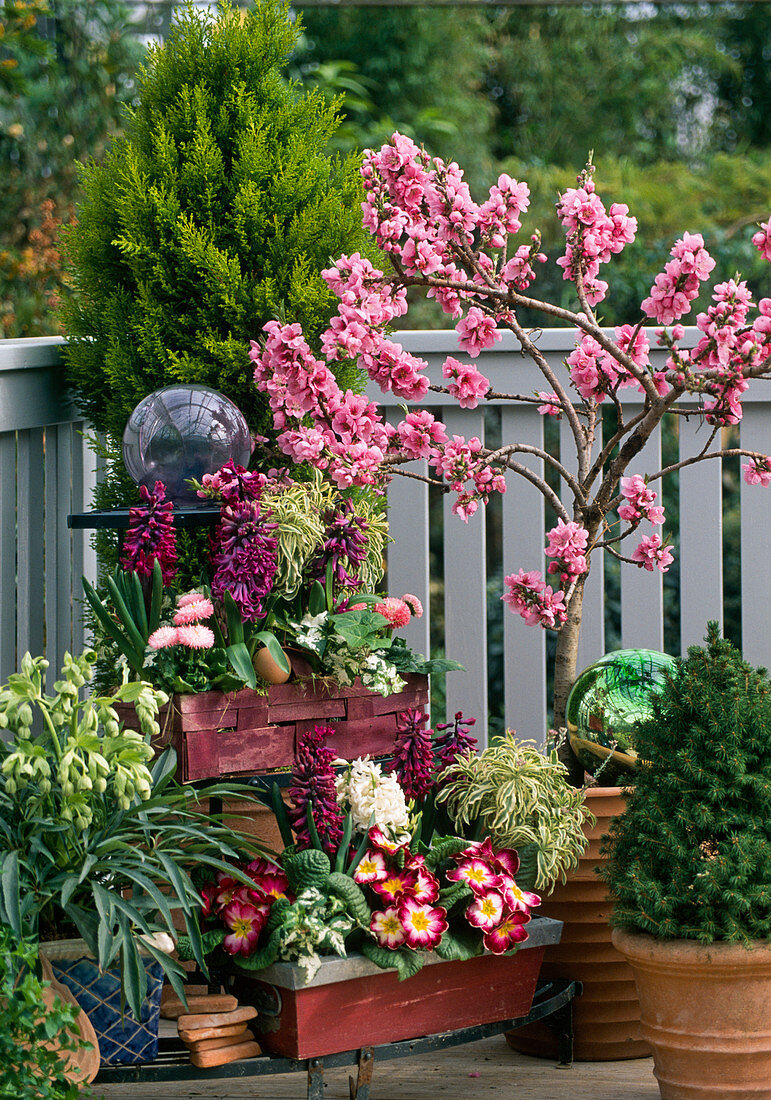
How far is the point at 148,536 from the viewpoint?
190 centimetres

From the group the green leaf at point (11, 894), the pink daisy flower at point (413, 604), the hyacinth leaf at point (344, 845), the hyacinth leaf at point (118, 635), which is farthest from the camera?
the pink daisy flower at point (413, 604)

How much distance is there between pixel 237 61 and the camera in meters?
2.48

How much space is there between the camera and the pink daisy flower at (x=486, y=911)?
5.95 ft

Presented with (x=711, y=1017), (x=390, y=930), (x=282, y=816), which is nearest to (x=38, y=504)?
(x=282, y=816)

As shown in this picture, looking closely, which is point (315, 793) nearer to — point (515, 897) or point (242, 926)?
point (242, 926)

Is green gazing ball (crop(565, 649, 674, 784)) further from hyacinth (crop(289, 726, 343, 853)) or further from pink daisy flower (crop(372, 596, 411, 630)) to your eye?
hyacinth (crop(289, 726, 343, 853))

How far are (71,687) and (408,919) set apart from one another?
1.94 feet

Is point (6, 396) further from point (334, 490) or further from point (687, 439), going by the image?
point (687, 439)

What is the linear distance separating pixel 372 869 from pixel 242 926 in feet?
0.69

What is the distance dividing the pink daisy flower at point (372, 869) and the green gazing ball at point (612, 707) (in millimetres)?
578

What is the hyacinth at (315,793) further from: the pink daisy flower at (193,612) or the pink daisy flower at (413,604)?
the pink daisy flower at (413,604)

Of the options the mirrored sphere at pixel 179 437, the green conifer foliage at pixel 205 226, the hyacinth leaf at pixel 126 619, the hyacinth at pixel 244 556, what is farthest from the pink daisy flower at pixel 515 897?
the green conifer foliage at pixel 205 226

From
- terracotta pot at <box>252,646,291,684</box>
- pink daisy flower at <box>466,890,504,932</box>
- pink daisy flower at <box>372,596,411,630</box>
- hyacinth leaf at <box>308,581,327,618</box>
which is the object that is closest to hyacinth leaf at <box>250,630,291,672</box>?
terracotta pot at <box>252,646,291,684</box>

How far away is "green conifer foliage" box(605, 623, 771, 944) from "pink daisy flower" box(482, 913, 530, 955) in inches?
6.1
